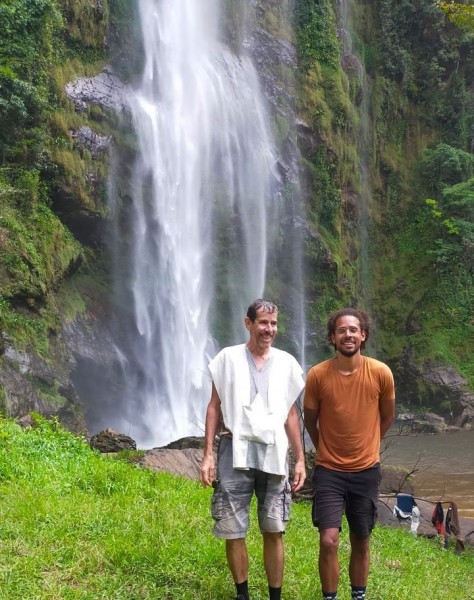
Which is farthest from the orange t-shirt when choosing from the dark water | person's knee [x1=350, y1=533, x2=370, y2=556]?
the dark water

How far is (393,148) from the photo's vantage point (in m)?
32.7

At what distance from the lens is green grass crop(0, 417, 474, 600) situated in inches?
152

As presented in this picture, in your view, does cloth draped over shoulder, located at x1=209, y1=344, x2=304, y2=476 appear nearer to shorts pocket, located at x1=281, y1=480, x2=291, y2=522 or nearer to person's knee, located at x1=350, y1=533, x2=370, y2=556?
shorts pocket, located at x1=281, y1=480, x2=291, y2=522

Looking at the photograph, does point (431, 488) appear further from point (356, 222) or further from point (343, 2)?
point (343, 2)

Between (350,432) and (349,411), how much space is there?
124 mm

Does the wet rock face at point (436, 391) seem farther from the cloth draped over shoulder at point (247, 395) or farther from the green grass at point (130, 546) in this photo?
the cloth draped over shoulder at point (247, 395)

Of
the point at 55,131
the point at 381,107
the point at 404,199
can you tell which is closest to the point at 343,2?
the point at 381,107

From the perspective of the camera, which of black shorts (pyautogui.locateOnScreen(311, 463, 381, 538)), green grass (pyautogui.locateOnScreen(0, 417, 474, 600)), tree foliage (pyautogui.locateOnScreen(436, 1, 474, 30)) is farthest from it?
tree foliage (pyautogui.locateOnScreen(436, 1, 474, 30))

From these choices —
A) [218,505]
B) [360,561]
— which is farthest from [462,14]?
[218,505]

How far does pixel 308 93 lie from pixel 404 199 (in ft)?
25.2

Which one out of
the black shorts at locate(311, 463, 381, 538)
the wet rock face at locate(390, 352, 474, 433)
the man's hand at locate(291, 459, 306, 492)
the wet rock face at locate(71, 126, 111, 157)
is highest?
the wet rock face at locate(71, 126, 111, 157)

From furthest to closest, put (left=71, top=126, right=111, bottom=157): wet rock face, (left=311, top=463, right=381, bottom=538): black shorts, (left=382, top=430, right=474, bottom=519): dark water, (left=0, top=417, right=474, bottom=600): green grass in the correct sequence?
(left=71, top=126, right=111, bottom=157): wet rock face → (left=382, top=430, right=474, bottom=519): dark water → (left=0, top=417, right=474, bottom=600): green grass → (left=311, top=463, right=381, bottom=538): black shorts

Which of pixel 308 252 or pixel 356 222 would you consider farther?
pixel 356 222

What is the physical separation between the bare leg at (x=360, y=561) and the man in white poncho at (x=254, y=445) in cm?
48
